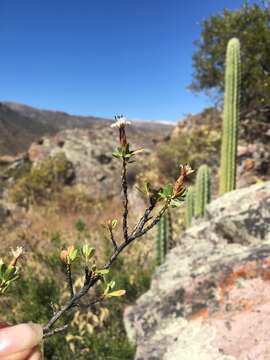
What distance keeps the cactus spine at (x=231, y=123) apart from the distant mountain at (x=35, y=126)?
1066 centimetres

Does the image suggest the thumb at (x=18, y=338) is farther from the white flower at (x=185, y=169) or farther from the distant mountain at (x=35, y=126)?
the distant mountain at (x=35, y=126)

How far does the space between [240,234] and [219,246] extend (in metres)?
0.28

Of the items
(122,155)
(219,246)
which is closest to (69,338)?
(219,246)

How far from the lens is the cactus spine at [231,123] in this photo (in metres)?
6.64

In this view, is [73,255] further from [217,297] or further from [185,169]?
[217,297]

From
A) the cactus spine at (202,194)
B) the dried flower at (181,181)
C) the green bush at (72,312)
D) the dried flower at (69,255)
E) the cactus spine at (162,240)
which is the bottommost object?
the green bush at (72,312)

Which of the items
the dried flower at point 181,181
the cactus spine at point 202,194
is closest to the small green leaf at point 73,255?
the dried flower at point 181,181

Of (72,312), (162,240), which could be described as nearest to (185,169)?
(72,312)

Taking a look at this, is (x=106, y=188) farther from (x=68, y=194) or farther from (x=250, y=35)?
(x=250, y=35)

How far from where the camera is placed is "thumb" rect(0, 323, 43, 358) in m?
0.62

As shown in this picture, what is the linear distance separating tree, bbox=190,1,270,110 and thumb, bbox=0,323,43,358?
10.3 metres

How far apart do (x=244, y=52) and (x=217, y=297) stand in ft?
37.3

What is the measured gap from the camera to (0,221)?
10.4 metres

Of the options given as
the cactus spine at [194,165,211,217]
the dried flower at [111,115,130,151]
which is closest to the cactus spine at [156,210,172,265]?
the cactus spine at [194,165,211,217]
